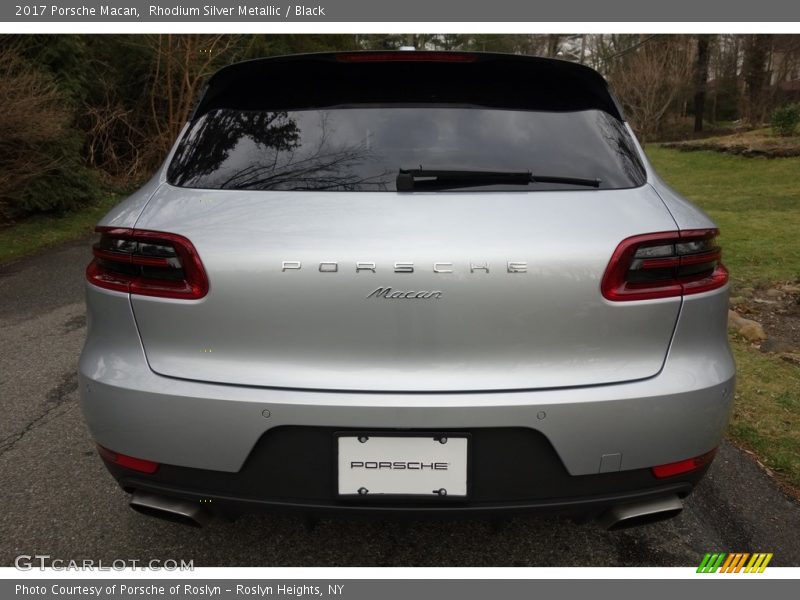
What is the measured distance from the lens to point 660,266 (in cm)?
169

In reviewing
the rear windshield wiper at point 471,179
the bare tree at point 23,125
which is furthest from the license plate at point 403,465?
the bare tree at point 23,125

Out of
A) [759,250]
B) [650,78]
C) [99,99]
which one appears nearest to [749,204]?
[759,250]

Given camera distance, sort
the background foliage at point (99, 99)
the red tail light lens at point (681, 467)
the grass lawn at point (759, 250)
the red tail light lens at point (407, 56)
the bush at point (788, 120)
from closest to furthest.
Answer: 1. the red tail light lens at point (681, 467)
2. the red tail light lens at point (407, 56)
3. the grass lawn at point (759, 250)
4. the background foliage at point (99, 99)
5. the bush at point (788, 120)

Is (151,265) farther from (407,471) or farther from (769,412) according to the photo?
(769,412)

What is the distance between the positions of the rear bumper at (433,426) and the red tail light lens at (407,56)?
1.12 m

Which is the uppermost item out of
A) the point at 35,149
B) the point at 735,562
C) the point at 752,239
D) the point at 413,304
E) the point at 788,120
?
the point at 413,304

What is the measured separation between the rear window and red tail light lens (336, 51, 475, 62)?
8.5 inches

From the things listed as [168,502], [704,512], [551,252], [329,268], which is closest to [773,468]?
[704,512]

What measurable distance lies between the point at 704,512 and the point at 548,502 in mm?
1206

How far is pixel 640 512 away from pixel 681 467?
0.60 feet

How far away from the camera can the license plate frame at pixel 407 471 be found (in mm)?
1654

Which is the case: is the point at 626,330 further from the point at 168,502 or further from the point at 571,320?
the point at 168,502

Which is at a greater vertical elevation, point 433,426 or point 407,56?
point 407,56

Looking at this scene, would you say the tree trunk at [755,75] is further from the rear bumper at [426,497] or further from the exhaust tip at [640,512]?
the rear bumper at [426,497]
